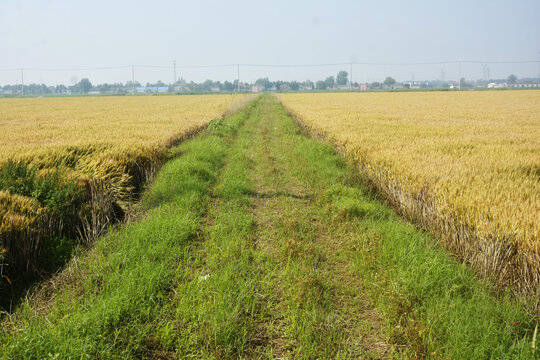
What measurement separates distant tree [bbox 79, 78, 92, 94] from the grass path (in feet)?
629

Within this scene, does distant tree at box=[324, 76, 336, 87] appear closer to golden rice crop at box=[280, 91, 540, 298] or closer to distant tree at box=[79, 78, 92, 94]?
distant tree at box=[79, 78, 92, 94]

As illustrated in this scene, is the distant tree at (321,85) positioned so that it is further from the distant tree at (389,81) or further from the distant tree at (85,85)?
the distant tree at (85,85)

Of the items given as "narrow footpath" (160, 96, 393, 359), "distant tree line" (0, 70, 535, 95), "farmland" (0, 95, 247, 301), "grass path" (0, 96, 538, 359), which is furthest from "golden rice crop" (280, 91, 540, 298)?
"distant tree line" (0, 70, 535, 95)

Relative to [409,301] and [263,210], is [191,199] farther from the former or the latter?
[409,301]

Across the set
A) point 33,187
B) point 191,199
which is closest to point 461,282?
point 191,199

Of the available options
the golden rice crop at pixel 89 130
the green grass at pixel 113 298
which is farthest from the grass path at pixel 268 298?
the golden rice crop at pixel 89 130

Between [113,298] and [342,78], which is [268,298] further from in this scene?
[342,78]

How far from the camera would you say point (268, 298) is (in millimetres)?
3299

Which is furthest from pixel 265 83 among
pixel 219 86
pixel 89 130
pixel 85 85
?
pixel 89 130

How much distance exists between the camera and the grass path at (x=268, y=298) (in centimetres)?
252

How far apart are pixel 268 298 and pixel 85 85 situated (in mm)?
198240

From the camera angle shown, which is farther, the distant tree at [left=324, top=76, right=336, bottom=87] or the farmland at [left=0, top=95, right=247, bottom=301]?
the distant tree at [left=324, top=76, right=336, bottom=87]

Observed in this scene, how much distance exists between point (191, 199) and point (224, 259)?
2256 mm

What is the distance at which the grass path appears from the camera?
99.3 inches
